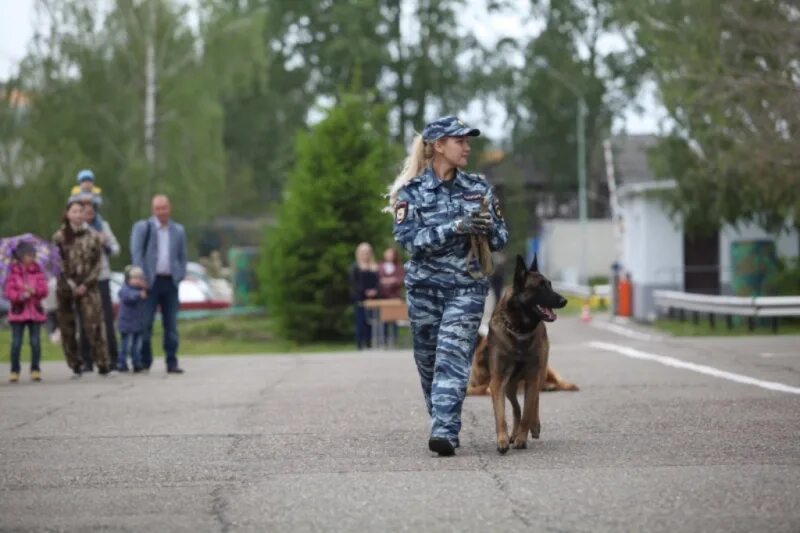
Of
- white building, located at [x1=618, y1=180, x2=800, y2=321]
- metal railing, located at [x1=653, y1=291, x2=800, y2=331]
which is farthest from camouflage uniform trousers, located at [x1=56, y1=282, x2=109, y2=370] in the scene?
white building, located at [x1=618, y1=180, x2=800, y2=321]

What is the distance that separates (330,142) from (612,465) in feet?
79.5

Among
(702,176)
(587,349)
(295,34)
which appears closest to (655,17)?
(702,176)

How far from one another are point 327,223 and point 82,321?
1434cm

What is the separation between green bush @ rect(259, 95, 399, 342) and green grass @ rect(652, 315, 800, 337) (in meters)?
6.28

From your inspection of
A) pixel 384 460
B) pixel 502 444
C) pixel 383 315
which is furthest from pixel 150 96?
pixel 384 460

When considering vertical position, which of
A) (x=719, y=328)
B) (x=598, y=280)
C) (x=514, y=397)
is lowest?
(x=719, y=328)

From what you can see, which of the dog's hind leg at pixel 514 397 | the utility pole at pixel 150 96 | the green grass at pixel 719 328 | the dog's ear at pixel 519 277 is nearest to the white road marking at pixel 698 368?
the dog's hind leg at pixel 514 397

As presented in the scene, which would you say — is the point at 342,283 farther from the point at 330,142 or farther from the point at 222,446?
the point at 222,446

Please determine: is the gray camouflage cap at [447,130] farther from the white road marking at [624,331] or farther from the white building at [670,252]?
the white building at [670,252]

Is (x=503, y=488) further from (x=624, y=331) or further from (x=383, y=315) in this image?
(x=624, y=331)

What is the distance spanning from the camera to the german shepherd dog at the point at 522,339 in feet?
32.1

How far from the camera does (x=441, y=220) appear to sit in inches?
371

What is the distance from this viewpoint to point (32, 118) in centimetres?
5597

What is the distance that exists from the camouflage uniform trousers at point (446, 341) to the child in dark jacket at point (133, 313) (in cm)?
898
